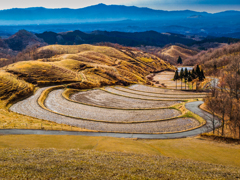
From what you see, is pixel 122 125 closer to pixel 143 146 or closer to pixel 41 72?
pixel 143 146

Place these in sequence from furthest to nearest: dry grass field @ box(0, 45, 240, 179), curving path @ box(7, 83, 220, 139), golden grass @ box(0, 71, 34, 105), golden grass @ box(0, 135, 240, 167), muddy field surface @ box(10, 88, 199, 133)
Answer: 1. golden grass @ box(0, 71, 34, 105)
2. muddy field surface @ box(10, 88, 199, 133)
3. curving path @ box(7, 83, 220, 139)
4. golden grass @ box(0, 135, 240, 167)
5. dry grass field @ box(0, 45, 240, 179)

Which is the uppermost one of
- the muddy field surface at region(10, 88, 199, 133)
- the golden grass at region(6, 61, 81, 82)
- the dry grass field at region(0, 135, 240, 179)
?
the golden grass at region(6, 61, 81, 82)

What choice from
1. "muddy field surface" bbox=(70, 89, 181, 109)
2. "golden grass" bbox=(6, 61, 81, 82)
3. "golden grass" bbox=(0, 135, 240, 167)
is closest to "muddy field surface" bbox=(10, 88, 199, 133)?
"golden grass" bbox=(0, 135, 240, 167)

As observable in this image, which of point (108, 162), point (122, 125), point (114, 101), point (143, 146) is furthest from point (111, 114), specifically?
point (108, 162)

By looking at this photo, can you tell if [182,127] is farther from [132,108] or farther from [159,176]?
[159,176]

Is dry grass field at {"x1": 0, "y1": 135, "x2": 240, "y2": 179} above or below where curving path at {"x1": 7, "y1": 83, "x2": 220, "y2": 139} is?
above

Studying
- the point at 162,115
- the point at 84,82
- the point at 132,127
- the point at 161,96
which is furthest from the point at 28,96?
the point at 161,96

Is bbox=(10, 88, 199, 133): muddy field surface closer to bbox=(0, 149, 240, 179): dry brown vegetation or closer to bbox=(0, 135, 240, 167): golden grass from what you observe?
bbox=(0, 135, 240, 167): golden grass

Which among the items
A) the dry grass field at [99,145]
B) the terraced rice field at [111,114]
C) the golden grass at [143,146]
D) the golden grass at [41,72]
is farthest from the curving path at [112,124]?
the golden grass at [41,72]
